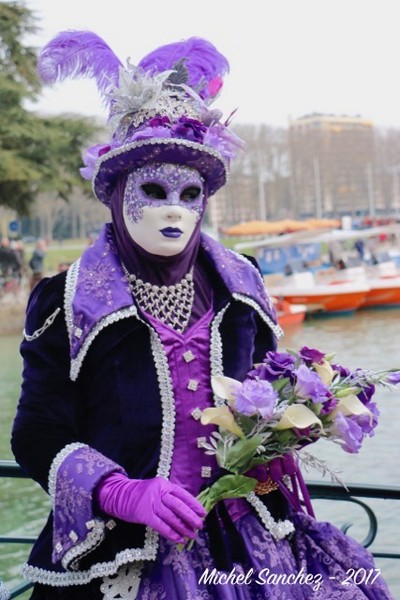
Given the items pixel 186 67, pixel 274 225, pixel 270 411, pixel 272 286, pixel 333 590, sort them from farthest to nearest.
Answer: pixel 274 225 < pixel 272 286 < pixel 186 67 < pixel 333 590 < pixel 270 411

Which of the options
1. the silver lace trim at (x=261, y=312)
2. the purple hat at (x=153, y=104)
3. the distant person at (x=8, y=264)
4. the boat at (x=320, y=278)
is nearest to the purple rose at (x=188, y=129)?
the purple hat at (x=153, y=104)

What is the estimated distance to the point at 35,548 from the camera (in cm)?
193

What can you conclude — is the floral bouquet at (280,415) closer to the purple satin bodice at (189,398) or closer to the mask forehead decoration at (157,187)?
the purple satin bodice at (189,398)

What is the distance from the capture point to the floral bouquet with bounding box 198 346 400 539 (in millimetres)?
1752

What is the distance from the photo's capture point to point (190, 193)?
201 centimetres

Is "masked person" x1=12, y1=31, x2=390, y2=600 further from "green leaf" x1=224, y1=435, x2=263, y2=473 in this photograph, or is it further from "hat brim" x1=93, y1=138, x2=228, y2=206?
"green leaf" x1=224, y1=435, x2=263, y2=473

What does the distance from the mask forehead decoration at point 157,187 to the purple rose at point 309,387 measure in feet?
1.44

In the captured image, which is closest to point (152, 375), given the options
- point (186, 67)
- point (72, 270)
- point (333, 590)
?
point (72, 270)

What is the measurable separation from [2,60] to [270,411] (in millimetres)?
19647

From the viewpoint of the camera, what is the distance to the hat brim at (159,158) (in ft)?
6.37

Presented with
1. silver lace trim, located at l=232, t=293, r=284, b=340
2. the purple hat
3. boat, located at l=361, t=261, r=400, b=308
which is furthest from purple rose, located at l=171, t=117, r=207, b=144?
boat, located at l=361, t=261, r=400, b=308

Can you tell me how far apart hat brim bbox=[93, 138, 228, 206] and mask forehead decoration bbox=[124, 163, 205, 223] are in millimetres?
15

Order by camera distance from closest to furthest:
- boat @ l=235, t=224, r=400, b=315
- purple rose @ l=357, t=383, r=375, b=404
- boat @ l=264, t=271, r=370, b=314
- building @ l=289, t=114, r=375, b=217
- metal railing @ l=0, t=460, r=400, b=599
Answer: purple rose @ l=357, t=383, r=375, b=404 < metal railing @ l=0, t=460, r=400, b=599 < boat @ l=264, t=271, r=370, b=314 < boat @ l=235, t=224, r=400, b=315 < building @ l=289, t=114, r=375, b=217

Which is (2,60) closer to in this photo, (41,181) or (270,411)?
(41,181)
